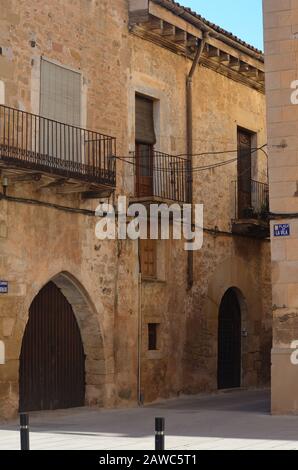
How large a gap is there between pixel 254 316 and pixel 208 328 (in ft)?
7.65

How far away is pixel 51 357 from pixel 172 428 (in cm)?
384

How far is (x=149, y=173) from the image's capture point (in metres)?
20.3

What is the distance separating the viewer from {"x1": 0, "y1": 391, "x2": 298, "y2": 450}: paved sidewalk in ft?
40.3

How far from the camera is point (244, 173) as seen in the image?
79.5ft

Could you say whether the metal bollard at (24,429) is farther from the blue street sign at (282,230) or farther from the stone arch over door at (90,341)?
the stone arch over door at (90,341)

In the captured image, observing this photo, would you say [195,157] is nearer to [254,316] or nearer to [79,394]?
[254,316]

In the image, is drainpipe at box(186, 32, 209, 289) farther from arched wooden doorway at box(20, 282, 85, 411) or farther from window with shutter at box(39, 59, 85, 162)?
window with shutter at box(39, 59, 85, 162)

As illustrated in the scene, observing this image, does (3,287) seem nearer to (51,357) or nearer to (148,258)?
(51,357)

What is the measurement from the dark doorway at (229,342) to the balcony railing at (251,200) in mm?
1887

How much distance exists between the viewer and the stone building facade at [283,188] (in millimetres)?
16438

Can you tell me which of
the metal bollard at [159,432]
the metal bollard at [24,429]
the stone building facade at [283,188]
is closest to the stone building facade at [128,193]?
the stone building facade at [283,188]

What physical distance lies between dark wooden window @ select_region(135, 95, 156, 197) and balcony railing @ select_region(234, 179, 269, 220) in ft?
12.0
